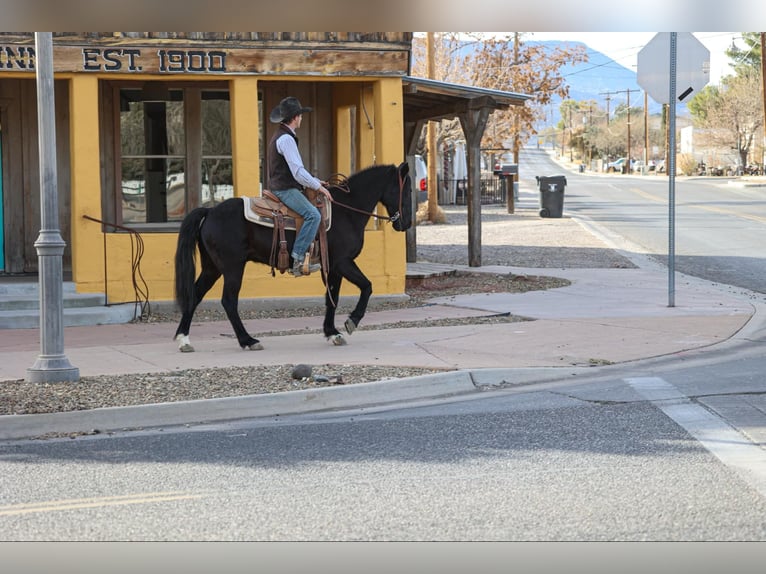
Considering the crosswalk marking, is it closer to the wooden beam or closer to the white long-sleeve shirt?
the white long-sleeve shirt

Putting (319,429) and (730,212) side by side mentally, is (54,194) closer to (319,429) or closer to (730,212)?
(319,429)

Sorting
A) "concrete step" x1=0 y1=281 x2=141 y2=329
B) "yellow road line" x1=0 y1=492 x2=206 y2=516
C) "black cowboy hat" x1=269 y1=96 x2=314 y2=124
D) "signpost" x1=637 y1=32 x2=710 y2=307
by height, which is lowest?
"yellow road line" x1=0 y1=492 x2=206 y2=516

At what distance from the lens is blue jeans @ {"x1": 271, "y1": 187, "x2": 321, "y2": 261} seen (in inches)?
449

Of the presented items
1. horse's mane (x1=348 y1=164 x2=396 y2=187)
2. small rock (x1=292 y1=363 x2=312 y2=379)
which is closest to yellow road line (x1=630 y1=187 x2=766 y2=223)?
horse's mane (x1=348 y1=164 x2=396 y2=187)

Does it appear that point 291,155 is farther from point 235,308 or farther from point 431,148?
point 431,148

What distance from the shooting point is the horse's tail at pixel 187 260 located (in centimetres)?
1105

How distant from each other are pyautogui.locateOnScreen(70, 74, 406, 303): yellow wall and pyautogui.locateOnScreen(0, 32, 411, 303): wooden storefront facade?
0.01 metres

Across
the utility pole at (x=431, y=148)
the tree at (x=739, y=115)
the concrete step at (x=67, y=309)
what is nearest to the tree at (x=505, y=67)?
the utility pole at (x=431, y=148)

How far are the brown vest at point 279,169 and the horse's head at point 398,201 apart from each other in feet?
3.78

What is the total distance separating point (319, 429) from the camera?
317 inches

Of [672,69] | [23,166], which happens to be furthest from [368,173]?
[23,166]

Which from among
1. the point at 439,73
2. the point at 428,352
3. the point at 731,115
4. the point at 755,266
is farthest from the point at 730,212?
the point at 731,115

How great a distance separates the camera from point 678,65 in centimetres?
1429

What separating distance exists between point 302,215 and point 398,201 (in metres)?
1.20
